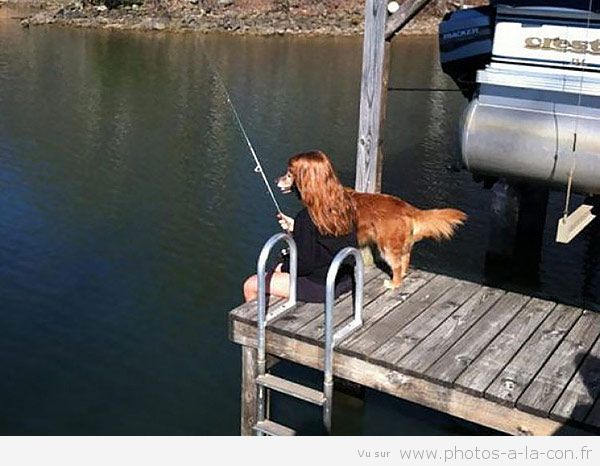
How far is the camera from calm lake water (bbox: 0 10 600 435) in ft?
28.3

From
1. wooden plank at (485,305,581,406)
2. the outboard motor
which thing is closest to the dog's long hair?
wooden plank at (485,305,581,406)

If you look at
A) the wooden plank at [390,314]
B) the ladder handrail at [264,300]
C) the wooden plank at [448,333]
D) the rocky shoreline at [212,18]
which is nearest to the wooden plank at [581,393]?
the wooden plank at [448,333]

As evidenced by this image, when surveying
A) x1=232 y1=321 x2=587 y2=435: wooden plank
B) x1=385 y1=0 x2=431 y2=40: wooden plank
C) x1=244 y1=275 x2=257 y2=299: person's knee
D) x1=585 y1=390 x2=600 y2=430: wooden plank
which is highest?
x1=385 y1=0 x2=431 y2=40: wooden plank

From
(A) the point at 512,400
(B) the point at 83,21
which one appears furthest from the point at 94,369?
(B) the point at 83,21

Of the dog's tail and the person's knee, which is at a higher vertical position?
the dog's tail

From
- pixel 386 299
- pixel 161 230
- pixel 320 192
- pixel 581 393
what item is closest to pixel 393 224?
pixel 386 299

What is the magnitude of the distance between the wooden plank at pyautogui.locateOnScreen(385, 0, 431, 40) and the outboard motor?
0.85 m

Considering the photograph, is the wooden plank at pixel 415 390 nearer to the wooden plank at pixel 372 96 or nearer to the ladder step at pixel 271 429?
the ladder step at pixel 271 429

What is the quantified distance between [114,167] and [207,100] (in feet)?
20.8

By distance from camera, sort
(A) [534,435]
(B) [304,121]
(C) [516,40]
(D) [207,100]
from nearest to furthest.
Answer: (A) [534,435], (C) [516,40], (B) [304,121], (D) [207,100]

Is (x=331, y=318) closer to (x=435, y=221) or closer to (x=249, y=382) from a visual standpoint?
(x=249, y=382)

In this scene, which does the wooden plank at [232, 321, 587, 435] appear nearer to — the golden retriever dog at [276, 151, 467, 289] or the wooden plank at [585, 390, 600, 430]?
the wooden plank at [585, 390, 600, 430]

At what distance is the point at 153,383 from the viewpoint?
898 cm

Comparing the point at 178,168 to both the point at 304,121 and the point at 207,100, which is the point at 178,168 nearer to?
the point at 304,121
